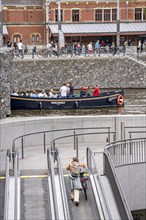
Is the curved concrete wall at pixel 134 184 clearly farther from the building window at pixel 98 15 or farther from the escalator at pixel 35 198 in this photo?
the building window at pixel 98 15

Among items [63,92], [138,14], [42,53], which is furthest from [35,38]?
[63,92]

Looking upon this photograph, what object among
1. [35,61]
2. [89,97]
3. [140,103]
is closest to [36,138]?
[89,97]

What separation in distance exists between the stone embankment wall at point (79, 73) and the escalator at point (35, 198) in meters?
34.8

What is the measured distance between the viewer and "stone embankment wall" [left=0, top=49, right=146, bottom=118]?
5841cm

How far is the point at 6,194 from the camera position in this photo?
1958 centimetres

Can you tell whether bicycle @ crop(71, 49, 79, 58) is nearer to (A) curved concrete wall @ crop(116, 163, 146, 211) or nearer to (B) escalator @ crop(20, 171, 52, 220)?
(A) curved concrete wall @ crop(116, 163, 146, 211)

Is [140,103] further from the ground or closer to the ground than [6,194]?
closer to the ground

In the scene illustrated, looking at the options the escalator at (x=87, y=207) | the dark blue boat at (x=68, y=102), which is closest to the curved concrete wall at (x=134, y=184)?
the escalator at (x=87, y=207)

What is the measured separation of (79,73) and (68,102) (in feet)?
53.4

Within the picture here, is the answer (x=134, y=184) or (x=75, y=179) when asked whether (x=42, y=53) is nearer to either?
(x=134, y=184)

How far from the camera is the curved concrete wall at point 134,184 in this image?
2434cm

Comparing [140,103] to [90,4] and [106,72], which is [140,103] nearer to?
[106,72]

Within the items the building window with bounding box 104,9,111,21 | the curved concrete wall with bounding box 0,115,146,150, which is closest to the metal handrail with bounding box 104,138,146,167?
the curved concrete wall with bounding box 0,115,146,150

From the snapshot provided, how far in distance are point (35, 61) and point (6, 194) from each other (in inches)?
1575
